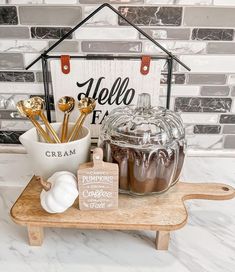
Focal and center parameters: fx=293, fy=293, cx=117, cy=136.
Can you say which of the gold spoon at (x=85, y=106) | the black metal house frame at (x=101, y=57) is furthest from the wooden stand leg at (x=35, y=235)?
the black metal house frame at (x=101, y=57)

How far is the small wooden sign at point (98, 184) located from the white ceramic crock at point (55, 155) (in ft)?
0.24

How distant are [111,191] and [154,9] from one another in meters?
0.52

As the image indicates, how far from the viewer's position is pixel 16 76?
0.89m

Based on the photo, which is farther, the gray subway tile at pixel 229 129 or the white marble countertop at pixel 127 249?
the gray subway tile at pixel 229 129

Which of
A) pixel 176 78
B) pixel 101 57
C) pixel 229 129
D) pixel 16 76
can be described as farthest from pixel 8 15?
pixel 229 129

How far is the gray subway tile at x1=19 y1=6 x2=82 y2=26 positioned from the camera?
0.80 meters

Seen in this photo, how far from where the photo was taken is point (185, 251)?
0.60m

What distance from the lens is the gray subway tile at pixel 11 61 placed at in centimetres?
86

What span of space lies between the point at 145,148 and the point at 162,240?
7.4 inches

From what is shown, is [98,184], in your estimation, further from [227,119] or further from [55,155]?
[227,119]

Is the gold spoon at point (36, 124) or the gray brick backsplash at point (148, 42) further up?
the gray brick backsplash at point (148, 42)

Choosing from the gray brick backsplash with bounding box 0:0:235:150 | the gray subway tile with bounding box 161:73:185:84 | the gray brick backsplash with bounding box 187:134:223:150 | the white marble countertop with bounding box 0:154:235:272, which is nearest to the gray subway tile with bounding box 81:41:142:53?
the gray brick backsplash with bounding box 0:0:235:150

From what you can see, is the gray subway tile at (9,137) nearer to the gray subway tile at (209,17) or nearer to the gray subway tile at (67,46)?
the gray subway tile at (67,46)

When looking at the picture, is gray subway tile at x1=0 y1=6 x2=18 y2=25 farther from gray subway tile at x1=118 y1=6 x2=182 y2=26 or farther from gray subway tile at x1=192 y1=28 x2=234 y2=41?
gray subway tile at x1=192 y1=28 x2=234 y2=41
